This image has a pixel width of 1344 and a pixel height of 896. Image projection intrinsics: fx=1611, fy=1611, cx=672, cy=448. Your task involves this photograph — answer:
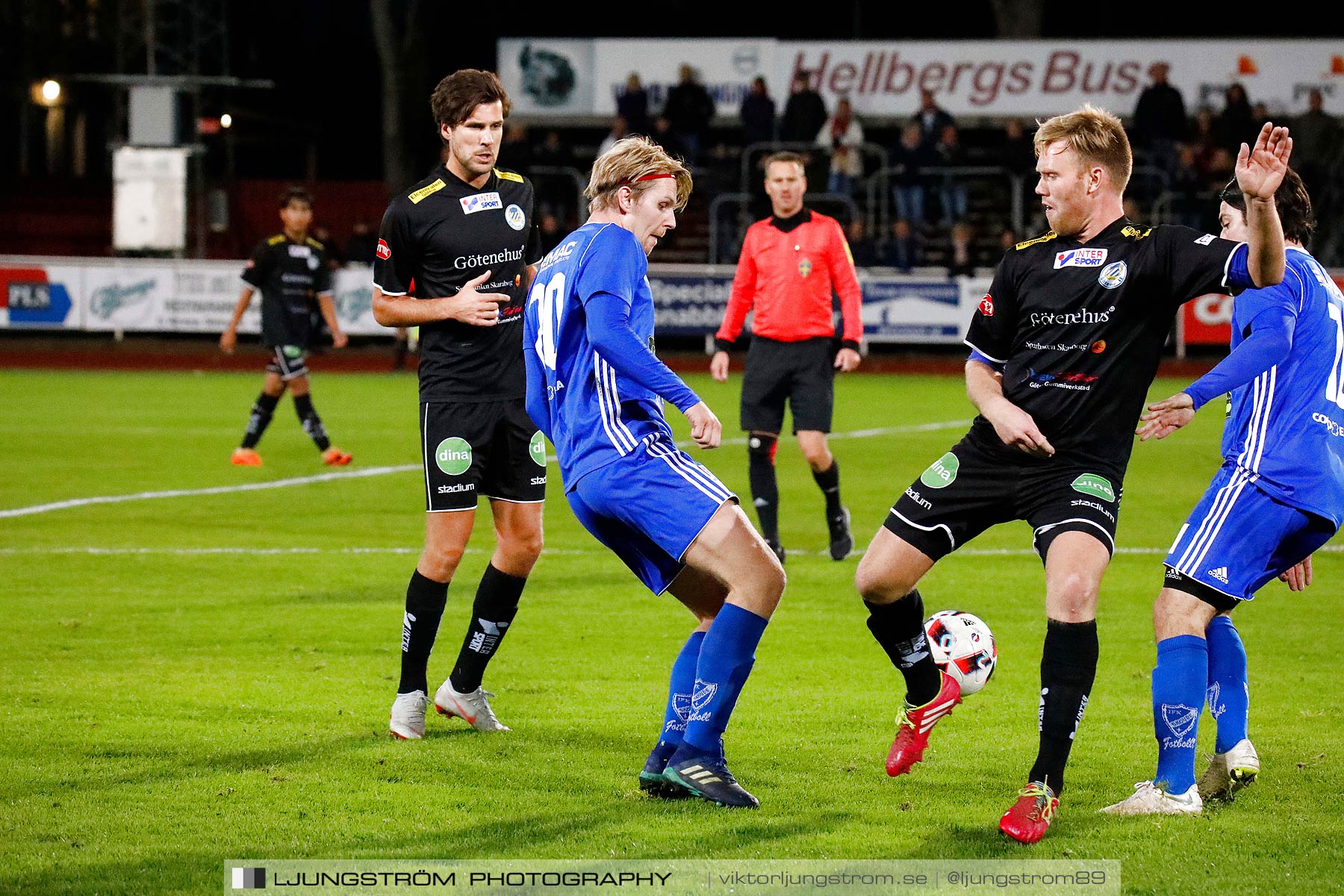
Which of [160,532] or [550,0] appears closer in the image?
[160,532]

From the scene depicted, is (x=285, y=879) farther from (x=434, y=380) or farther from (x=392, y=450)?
(x=392, y=450)

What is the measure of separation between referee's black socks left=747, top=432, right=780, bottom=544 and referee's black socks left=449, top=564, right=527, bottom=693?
13.4ft

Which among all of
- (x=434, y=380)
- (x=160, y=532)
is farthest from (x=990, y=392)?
(x=160, y=532)

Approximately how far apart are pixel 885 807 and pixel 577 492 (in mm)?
1392

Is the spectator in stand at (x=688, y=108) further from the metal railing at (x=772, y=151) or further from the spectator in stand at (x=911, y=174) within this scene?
the spectator in stand at (x=911, y=174)

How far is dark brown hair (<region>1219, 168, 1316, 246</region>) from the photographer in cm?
515

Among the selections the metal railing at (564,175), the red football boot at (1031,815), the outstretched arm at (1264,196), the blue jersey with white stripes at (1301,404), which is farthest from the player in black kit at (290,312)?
the metal railing at (564,175)

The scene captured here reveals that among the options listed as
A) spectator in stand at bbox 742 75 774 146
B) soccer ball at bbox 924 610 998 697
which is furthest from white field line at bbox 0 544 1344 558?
spectator in stand at bbox 742 75 774 146

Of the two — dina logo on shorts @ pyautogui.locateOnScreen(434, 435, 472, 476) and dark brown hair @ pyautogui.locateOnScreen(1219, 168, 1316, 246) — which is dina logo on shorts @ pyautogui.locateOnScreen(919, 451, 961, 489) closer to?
dark brown hair @ pyautogui.locateOnScreen(1219, 168, 1316, 246)

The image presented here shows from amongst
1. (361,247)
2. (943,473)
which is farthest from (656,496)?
(361,247)

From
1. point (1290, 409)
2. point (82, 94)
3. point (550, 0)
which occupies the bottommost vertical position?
point (1290, 409)

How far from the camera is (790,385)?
33.8ft

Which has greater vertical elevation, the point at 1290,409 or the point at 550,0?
the point at 550,0

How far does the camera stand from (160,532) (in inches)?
420
